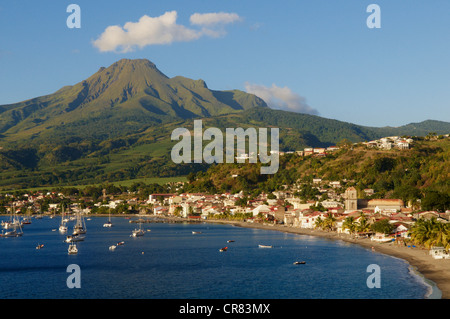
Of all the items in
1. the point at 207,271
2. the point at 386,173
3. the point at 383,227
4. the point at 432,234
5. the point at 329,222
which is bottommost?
the point at 207,271

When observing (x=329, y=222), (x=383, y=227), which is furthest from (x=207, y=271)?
(x=329, y=222)

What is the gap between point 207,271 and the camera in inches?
2739

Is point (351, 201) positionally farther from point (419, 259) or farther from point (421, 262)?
point (421, 262)

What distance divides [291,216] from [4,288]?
9354cm

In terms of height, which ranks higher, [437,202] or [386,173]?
[386,173]

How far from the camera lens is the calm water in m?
55.6

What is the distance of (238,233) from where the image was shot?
125 metres

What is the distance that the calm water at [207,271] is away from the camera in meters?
55.6
